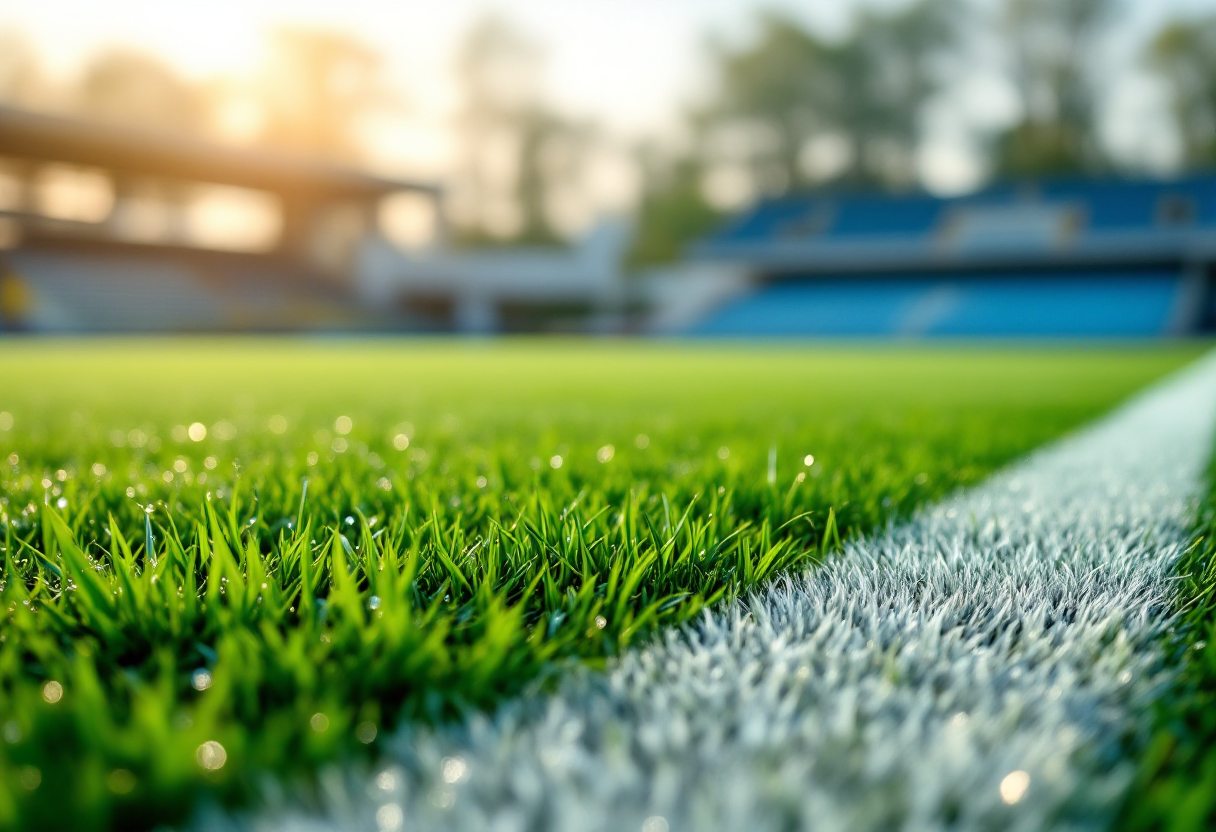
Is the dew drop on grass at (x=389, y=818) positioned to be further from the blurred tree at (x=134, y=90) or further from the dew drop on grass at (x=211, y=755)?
the blurred tree at (x=134, y=90)

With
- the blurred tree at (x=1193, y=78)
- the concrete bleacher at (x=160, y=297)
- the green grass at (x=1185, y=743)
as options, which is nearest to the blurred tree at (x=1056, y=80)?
the blurred tree at (x=1193, y=78)

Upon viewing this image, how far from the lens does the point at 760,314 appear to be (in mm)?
30078

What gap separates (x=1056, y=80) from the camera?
Result: 3656cm

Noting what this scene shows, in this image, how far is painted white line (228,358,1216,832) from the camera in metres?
0.52

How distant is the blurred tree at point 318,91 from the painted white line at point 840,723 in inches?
1618

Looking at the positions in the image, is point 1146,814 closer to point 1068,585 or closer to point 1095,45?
point 1068,585

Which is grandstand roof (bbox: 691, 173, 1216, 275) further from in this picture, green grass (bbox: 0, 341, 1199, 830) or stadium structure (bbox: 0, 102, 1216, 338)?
green grass (bbox: 0, 341, 1199, 830)

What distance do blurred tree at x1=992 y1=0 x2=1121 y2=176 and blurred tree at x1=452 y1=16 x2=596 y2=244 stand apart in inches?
692

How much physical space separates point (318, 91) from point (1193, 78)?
114ft

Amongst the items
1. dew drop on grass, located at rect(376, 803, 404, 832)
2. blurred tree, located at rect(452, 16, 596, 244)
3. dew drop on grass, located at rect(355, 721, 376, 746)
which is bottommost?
dew drop on grass, located at rect(355, 721, 376, 746)

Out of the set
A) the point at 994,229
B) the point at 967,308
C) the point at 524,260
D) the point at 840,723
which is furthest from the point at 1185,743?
the point at 524,260

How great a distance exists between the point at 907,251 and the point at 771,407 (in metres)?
27.1

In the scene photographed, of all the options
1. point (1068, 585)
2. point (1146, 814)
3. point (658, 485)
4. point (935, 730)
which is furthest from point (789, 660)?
point (658, 485)

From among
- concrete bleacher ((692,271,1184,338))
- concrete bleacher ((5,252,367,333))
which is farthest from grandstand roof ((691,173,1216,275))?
concrete bleacher ((5,252,367,333))
